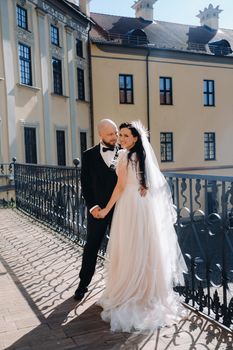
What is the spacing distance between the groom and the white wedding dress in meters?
0.36

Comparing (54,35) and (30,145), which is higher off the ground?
(54,35)

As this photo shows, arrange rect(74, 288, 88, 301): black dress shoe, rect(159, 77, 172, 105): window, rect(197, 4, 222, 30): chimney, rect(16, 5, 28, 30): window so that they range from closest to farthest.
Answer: rect(74, 288, 88, 301): black dress shoe
rect(16, 5, 28, 30): window
rect(159, 77, 172, 105): window
rect(197, 4, 222, 30): chimney

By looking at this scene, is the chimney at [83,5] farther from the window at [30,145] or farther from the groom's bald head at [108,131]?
the groom's bald head at [108,131]

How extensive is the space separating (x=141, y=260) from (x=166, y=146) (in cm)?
2213

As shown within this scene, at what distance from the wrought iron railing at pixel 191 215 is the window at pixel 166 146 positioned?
15.3 m

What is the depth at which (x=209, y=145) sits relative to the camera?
27172 millimetres

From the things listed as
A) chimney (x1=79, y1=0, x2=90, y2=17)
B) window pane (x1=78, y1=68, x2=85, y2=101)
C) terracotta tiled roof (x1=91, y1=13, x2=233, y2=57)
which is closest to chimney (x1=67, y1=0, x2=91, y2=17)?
chimney (x1=79, y1=0, x2=90, y2=17)

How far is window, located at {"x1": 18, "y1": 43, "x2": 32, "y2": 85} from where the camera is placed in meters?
16.4

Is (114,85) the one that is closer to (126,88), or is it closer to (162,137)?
(126,88)

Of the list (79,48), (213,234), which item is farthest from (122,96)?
(213,234)

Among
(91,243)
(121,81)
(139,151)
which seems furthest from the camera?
(121,81)

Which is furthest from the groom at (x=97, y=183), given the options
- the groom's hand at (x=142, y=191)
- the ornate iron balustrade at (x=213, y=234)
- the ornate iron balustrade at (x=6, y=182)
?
the ornate iron balustrade at (x=6, y=182)

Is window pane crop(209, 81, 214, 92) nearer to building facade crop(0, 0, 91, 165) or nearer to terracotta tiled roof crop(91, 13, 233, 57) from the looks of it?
terracotta tiled roof crop(91, 13, 233, 57)

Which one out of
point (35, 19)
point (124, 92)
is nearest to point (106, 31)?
point (124, 92)
